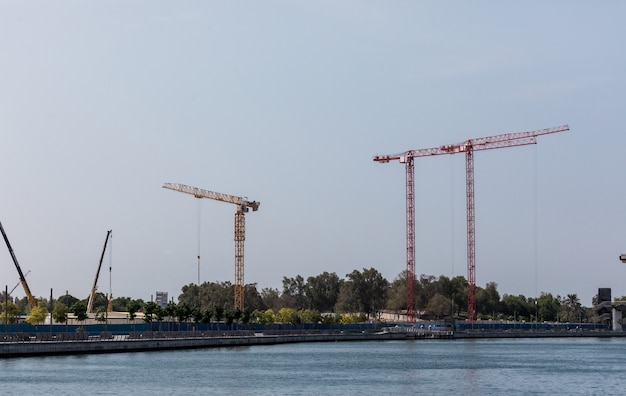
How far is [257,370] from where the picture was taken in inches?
4963

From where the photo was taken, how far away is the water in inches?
3947

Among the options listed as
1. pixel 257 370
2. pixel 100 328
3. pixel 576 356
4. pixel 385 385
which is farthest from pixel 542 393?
pixel 100 328

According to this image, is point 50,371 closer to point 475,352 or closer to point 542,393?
point 542,393

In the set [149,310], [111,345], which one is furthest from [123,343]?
[149,310]

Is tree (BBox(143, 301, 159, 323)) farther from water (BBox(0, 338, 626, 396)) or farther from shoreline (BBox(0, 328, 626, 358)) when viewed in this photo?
water (BBox(0, 338, 626, 396))

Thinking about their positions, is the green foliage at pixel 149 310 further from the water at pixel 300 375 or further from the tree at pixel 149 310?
the water at pixel 300 375

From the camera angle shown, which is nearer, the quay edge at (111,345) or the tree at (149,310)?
the quay edge at (111,345)

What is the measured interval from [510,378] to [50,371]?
4528 cm

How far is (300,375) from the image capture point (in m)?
119

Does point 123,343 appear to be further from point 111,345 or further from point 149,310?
point 149,310

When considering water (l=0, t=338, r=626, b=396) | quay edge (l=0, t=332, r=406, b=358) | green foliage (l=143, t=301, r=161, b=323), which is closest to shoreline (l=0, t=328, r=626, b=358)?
quay edge (l=0, t=332, r=406, b=358)

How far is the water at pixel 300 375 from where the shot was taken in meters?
100

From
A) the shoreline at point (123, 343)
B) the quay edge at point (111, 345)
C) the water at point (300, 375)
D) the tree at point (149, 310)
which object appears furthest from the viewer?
the tree at point (149, 310)

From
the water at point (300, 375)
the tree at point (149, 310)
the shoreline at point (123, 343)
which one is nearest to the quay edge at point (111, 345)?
the shoreline at point (123, 343)
